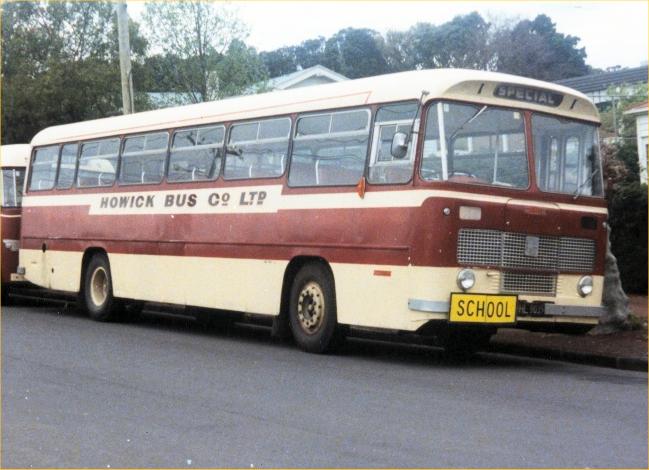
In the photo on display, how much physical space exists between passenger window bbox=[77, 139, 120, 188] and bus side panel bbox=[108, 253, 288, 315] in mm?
1326

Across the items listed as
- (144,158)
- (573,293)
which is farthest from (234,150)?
(573,293)

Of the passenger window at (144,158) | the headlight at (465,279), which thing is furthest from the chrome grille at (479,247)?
the passenger window at (144,158)

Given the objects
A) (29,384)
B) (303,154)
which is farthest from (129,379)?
(303,154)

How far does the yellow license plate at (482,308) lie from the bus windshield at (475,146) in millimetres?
1230

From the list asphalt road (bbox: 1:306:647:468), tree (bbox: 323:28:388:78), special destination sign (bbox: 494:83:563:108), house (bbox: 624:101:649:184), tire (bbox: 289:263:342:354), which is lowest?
asphalt road (bbox: 1:306:647:468)

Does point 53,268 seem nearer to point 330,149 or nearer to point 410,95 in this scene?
point 330,149

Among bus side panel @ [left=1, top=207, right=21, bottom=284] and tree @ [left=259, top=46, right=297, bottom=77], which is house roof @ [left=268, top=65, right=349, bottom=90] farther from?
bus side panel @ [left=1, top=207, right=21, bottom=284]

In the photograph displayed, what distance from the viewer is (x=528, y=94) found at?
510 inches

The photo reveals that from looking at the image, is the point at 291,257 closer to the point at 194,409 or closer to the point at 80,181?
the point at 194,409

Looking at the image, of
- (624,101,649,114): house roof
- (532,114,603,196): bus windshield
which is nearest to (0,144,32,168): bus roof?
(532,114,603,196): bus windshield

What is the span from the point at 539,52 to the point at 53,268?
35293 mm

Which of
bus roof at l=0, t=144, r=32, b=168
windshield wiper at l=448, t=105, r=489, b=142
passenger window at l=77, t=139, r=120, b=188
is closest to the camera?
windshield wiper at l=448, t=105, r=489, b=142

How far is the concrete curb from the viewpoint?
12.9m

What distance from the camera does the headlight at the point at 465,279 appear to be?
12.0 metres
